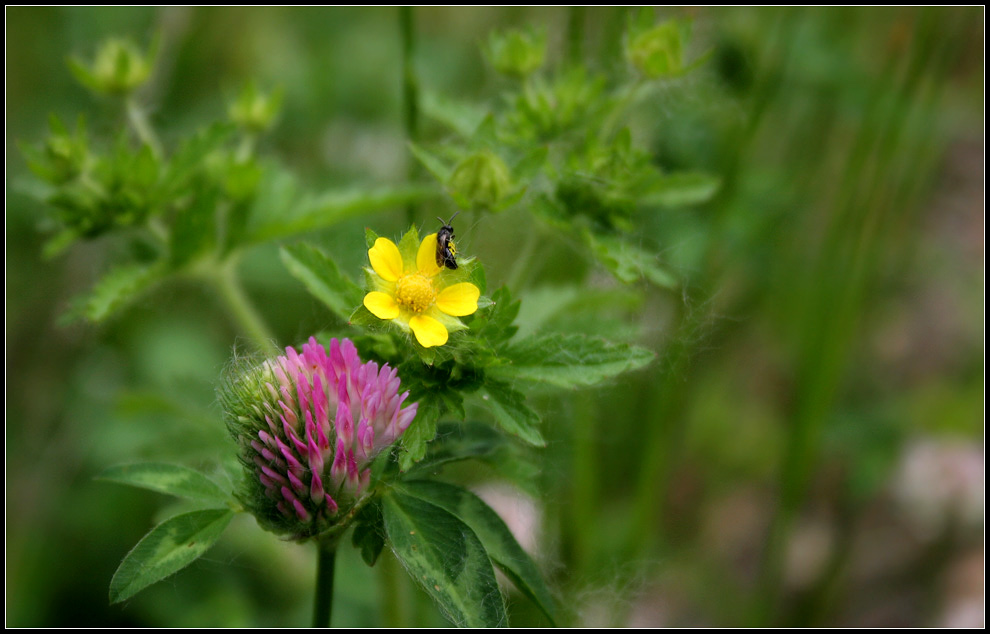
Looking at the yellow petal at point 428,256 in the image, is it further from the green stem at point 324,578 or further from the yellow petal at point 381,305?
the green stem at point 324,578

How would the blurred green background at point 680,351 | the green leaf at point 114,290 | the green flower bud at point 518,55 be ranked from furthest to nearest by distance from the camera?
the blurred green background at point 680,351, the green flower bud at point 518,55, the green leaf at point 114,290

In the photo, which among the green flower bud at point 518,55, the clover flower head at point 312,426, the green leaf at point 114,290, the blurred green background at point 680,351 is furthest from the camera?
the blurred green background at point 680,351

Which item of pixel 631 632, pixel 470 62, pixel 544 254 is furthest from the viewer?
pixel 470 62

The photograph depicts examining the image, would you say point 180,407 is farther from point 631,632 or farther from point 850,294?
point 850,294

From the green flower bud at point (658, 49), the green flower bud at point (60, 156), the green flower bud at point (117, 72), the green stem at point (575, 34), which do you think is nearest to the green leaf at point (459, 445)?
the green flower bud at point (658, 49)

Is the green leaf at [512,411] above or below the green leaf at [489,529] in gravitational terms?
above

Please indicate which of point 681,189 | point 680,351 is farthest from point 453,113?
point 680,351

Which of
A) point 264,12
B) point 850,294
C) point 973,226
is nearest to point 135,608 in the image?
point 850,294

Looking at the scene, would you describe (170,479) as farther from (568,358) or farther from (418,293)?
(568,358)
